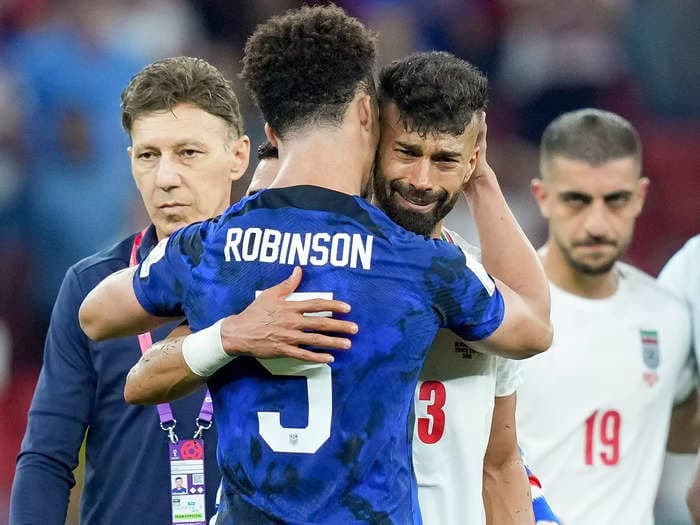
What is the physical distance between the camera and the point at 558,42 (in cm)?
879

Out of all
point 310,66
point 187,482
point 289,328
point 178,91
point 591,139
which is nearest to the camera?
point 289,328

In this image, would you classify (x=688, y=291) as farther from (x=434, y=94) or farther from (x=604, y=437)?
(x=434, y=94)

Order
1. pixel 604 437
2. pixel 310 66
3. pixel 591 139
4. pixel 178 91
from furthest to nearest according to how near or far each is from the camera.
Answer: pixel 591 139 < pixel 604 437 < pixel 178 91 < pixel 310 66

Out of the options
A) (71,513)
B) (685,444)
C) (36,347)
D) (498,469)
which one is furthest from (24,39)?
(498,469)

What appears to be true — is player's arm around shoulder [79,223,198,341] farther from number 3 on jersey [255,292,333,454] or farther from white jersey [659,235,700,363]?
white jersey [659,235,700,363]

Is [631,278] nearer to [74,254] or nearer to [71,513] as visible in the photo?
[71,513]

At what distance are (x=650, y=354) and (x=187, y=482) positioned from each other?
2.37 meters

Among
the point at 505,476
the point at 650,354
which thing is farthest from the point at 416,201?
the point at 650,354

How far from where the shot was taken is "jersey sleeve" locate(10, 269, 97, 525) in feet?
11.3

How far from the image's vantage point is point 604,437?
5047mm

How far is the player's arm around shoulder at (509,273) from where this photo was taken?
9.73 ft

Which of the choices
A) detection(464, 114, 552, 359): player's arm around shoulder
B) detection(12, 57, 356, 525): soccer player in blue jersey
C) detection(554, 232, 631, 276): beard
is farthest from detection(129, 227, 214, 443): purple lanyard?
detection(554, 232, 631, 276): beard

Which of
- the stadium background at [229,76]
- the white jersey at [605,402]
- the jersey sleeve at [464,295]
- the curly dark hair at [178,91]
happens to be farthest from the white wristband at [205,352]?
the stadium background at [229,76]

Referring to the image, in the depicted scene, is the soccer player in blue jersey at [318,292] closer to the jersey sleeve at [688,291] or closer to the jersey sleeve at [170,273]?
the jersey sleeve at [170,273]
